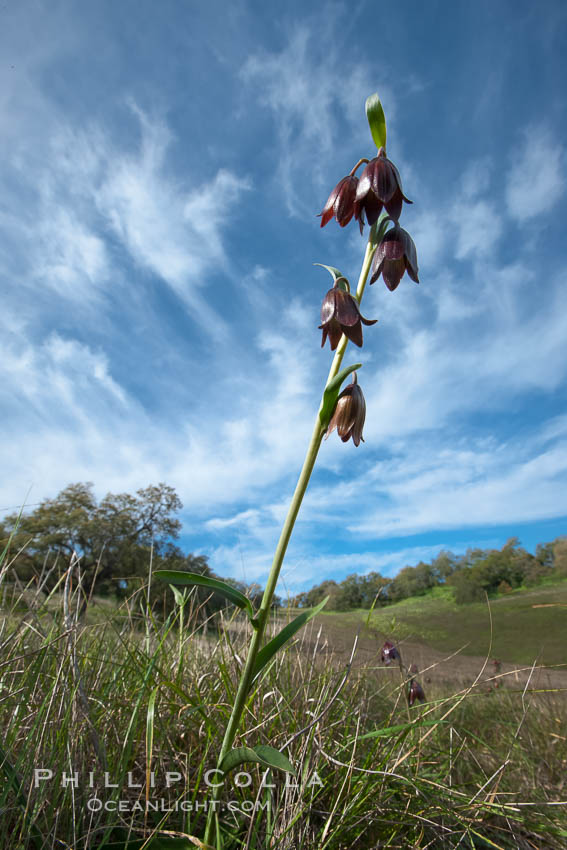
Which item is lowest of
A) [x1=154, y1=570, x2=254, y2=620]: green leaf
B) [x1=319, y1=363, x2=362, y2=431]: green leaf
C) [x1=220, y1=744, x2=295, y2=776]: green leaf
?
[x1=220, y1=744, x2=295, y2=776]: green leaf

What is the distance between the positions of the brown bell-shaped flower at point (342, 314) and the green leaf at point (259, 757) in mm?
1102

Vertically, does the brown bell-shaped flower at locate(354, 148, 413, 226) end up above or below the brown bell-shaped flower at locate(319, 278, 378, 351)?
above

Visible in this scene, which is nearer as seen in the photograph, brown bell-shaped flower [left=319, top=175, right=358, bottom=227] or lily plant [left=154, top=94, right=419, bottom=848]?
lily plant [left=154, top=94, right=419, bottom=848]

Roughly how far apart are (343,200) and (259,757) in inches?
63.3

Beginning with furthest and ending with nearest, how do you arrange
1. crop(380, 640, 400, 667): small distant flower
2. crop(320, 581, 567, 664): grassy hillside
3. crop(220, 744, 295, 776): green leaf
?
crop(320, 581, 567, 664): grassy hillside → crop(380, 640, 400, 667): small distant flower → crop(220, 744, 295, 776): green leaf

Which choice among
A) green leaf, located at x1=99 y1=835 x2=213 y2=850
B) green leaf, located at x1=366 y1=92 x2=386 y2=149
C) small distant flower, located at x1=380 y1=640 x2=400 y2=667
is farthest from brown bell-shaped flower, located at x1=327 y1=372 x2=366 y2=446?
small distant flower, located at x1=380 y1=640 x2=400 y2=667

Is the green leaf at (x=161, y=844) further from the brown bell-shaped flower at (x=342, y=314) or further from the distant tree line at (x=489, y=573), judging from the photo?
the distant tree line at (x=489, y=573)

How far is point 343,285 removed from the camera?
1400 mm

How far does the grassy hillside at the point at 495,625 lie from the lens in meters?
5.97

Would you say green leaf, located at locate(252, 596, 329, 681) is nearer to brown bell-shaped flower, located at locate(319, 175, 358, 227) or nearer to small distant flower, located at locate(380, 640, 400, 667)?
brown bell-shaped flower, located at locate(319, 175, 358, 227)

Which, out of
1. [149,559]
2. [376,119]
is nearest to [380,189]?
[376,119]

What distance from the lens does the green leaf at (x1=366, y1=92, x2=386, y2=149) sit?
1438 millimetres

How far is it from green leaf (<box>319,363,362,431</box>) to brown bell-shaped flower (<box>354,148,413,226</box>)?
0.51 metres

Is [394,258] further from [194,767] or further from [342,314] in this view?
[194,767]
